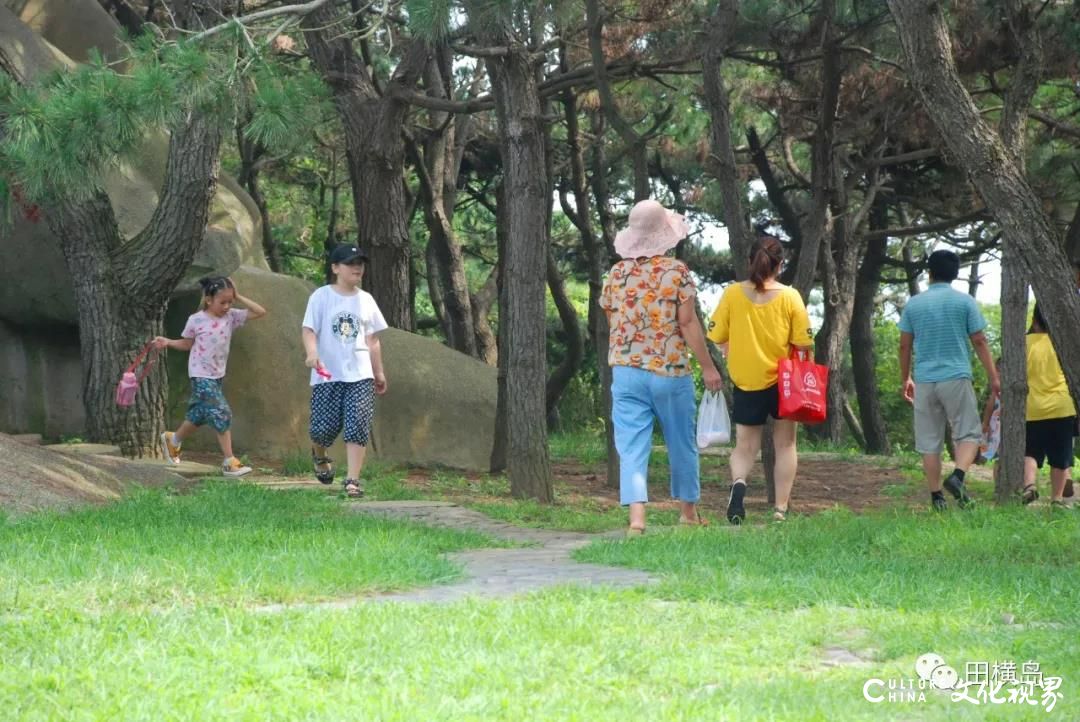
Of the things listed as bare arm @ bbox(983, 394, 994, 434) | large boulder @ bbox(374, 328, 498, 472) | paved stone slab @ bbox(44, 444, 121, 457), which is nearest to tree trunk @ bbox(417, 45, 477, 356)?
large boulder @ bbox(374, 328, 498, 472)

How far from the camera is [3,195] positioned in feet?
29.8

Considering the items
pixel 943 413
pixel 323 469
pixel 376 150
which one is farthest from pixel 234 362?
pixel 943 413

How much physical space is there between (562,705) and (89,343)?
823 cm

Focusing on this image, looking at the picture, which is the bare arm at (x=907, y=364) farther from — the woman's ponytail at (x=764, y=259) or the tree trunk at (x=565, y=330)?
the tree trunk at (x=565, y=330)

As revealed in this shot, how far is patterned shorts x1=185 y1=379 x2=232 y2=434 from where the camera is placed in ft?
34.2

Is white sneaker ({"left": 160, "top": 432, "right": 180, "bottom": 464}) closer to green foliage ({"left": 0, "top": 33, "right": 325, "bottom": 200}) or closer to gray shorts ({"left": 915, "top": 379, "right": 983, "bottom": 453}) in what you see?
green foliage ({"left": 0, "top": 33, "right": 325, "bottom": 200})

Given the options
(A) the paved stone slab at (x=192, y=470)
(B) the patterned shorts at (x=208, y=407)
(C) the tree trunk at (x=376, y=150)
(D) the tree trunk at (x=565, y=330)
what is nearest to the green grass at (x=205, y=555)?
(A) the paved stone slab at (x=192, y=470)

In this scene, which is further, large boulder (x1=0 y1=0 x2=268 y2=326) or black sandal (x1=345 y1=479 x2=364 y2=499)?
large boulder (x1=0 y1=0 x2=268 y2=326)

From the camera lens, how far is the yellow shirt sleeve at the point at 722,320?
7828 millimetres

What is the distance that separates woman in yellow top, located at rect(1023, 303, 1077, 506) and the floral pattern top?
10.9 ft

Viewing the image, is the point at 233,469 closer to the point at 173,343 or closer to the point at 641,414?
the point at 173,343

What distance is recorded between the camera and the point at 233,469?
10.3 meters

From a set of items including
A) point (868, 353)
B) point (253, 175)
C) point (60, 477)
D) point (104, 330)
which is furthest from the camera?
point (253, 175)

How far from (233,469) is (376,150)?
171 inches
